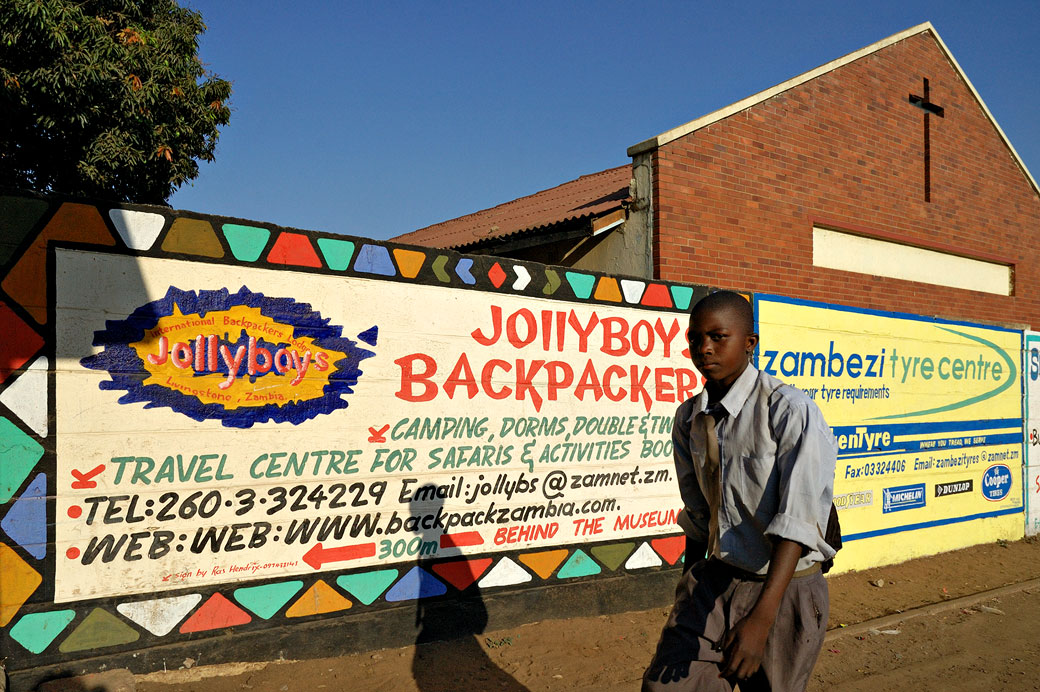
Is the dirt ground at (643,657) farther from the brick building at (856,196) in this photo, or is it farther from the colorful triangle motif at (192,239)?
the brick building at (856,196)

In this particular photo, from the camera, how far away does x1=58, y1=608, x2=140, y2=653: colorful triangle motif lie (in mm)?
3861

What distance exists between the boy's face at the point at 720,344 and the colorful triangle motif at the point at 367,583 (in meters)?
2.79

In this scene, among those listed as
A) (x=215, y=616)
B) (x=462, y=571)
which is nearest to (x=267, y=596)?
(x=215, y=616)

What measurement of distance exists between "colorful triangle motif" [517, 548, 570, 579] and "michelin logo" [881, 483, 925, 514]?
13.2ft

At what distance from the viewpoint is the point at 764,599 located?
245cm

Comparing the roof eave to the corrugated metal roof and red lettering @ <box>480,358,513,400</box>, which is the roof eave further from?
red lettering @ <box>480,358,513,400</box>

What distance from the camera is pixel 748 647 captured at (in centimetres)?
241

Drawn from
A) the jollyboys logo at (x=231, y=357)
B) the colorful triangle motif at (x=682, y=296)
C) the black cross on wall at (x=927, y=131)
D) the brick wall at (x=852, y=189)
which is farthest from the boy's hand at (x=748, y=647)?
the black cross on wall at (x=927, y=131)

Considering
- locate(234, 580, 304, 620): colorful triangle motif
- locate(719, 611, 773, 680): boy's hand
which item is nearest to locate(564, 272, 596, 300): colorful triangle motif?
locate(234, 580, 304, 620): colorful triangle motif

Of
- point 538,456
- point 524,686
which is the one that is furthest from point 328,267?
point 524,686

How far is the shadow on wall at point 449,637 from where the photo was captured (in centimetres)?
460

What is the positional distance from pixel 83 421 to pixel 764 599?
325 centimetres

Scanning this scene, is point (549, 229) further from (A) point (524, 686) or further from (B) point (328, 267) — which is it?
(A) point (524, 686)

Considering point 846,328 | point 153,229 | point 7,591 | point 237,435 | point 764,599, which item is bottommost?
point 7,591
